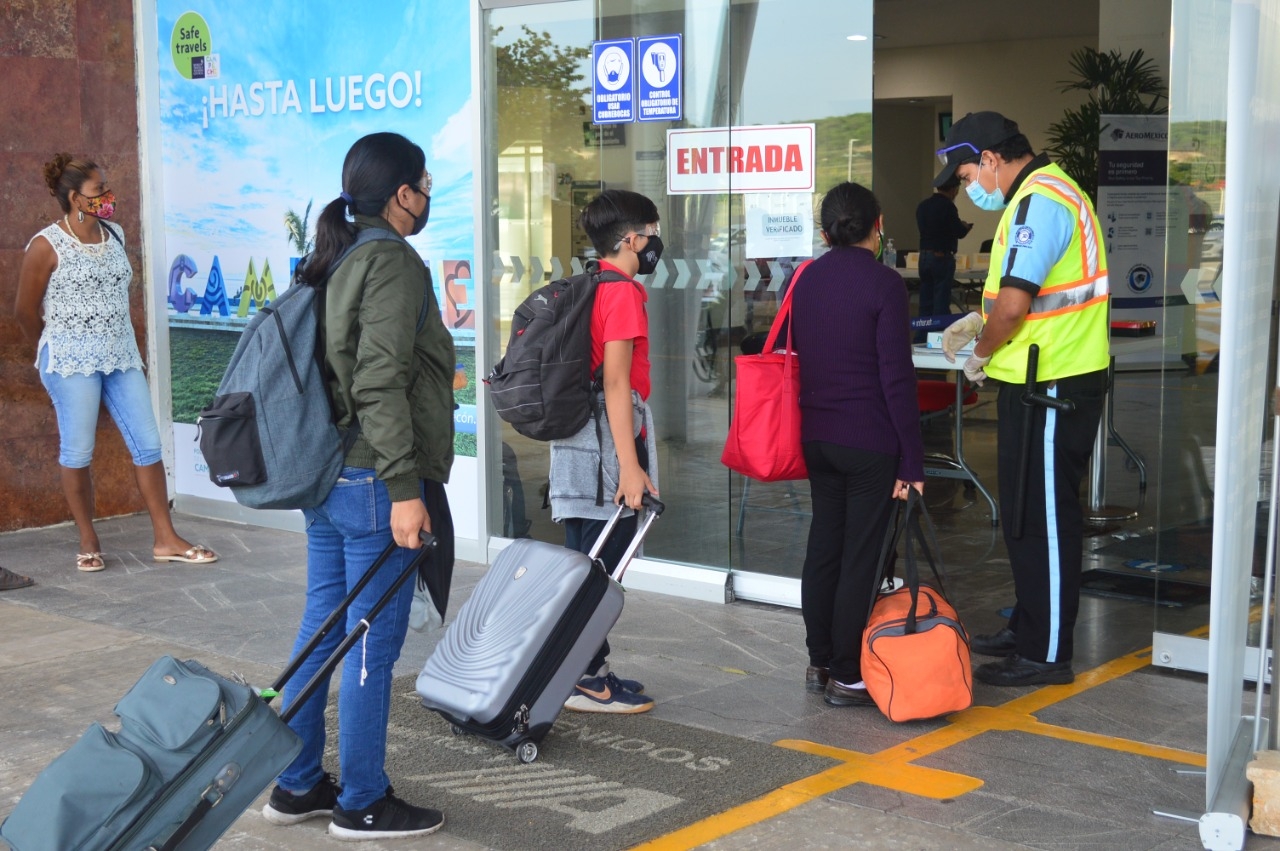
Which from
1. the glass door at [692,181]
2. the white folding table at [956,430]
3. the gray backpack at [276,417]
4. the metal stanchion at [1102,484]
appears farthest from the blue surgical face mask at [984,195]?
the metal stanchion at [1102,484]

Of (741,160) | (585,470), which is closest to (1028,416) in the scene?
(585,470)

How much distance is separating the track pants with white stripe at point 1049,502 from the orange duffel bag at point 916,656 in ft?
1.76

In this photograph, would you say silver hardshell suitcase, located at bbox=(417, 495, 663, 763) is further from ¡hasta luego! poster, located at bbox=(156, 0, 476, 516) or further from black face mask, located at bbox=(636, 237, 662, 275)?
¡hasta luego! poster, located at bbox=(156, 0, 476, 516)

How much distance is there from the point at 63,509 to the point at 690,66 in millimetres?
4543

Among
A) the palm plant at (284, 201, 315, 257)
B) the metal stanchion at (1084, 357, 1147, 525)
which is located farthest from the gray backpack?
the metal stanchion at (1084, 357, 1147, 525)

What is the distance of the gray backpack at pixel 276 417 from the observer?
3.46 metres

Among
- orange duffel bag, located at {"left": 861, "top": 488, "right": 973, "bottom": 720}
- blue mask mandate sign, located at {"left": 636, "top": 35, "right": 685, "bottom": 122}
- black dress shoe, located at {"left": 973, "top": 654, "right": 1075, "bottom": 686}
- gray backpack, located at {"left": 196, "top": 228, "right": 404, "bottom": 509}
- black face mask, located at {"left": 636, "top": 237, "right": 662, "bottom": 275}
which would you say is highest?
blue mask mandate sign, located at {"left": 636, "top": 35, "right": 685, "bottom": 122}

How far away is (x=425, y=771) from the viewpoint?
13.9 ft

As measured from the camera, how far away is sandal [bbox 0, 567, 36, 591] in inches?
263

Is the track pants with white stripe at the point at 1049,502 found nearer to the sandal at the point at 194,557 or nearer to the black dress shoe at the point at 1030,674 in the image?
the black dress shoe at the point at 1030,674

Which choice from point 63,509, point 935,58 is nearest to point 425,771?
point 63,509

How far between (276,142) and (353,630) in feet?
15.8

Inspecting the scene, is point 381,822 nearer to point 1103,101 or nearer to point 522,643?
point 522,643

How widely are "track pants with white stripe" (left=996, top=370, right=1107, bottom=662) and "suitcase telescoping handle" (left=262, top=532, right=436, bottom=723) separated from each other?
223cm
